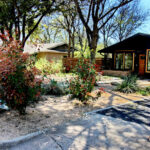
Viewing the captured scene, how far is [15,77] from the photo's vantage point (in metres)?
3.72

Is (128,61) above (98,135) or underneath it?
above

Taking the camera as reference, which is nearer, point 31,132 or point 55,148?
point 55,148

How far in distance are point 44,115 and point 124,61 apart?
14834 millimetres

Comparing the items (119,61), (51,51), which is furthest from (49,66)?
(51,51)

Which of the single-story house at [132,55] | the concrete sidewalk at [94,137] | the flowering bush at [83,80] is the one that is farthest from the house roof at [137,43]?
the concrete sidewalk at [94,137]

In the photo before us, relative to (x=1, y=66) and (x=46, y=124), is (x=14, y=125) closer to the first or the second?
(x=46, y=124)

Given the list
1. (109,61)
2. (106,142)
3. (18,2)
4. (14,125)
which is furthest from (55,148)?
(109,61)

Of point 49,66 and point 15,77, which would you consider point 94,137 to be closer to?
point 15,77

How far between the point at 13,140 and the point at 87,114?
220cm

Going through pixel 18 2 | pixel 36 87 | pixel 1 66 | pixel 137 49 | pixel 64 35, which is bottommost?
pixel 36 87

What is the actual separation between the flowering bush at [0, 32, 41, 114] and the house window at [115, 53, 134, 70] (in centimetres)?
1480

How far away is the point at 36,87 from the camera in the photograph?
4.20 meters

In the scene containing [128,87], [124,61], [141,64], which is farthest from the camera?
[124,61]

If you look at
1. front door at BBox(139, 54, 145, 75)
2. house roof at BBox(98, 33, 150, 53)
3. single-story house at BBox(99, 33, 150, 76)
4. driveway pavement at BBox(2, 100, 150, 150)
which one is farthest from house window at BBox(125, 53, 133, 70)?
driveway pavement at BBox(2, 100, 150, 150)
